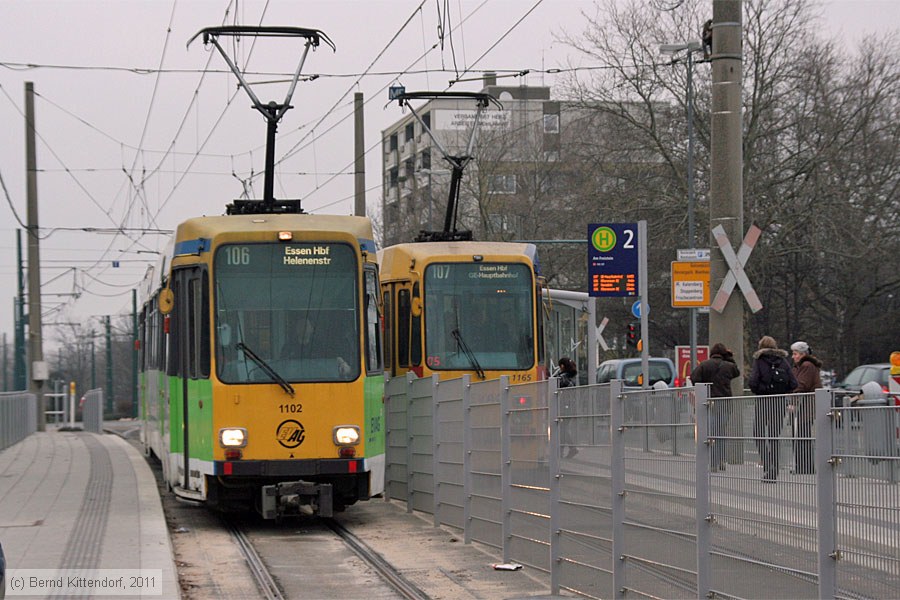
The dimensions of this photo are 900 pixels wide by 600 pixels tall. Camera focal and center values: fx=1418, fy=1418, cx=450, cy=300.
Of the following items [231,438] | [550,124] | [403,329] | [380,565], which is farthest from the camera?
[550,124]

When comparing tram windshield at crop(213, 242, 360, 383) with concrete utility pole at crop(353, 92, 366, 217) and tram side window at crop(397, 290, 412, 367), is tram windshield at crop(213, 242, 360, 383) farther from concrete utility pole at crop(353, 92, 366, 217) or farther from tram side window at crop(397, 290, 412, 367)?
concrete utility pole at crop(353, 92, 366, 217)

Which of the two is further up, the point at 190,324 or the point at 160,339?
the point at 190,324

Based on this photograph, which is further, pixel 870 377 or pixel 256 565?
pixel 870 377

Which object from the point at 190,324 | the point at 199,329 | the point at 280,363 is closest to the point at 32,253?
the point at 190,324

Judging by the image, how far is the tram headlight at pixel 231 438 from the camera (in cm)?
1398

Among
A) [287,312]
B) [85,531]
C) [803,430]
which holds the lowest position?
[85,531]

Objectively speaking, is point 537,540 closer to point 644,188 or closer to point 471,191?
point 644,188

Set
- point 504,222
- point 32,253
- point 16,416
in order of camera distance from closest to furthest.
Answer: point 16,416
point 32,253
point 504,222

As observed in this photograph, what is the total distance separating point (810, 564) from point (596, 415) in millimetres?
3303

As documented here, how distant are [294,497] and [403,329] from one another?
5590 millimetres

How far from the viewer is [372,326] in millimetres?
14797

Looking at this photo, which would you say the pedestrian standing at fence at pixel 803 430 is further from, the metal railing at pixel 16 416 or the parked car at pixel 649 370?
the parked car at pixel 649 370

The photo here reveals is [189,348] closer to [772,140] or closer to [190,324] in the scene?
[190,324]

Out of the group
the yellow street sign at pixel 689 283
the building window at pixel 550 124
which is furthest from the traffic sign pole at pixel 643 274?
the building window at pixel 550 124
